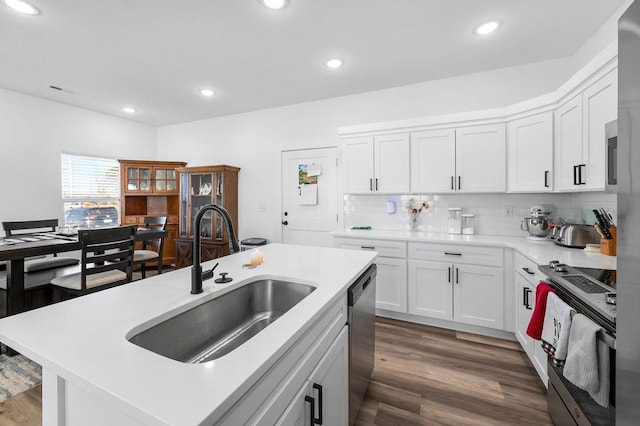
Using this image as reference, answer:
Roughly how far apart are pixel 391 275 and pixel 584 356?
1971 millimetres

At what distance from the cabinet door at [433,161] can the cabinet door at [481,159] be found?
7 cm

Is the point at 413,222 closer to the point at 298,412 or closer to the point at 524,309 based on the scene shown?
the point at 524,309

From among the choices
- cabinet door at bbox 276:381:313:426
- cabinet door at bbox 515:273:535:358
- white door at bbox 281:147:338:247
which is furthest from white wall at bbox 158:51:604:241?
cabinet door at bbox 276:381:313:426

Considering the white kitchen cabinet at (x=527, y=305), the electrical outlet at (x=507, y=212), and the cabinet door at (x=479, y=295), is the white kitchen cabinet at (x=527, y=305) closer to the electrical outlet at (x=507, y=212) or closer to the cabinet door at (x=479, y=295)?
the cabinet door at (x=479, y=295)

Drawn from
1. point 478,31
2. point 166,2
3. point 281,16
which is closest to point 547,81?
point 478,31

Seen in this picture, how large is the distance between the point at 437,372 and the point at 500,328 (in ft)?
3.01

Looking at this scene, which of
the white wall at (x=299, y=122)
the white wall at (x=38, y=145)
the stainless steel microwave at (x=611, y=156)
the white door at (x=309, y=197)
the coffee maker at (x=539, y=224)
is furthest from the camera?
the white door at (x=309, y=197)

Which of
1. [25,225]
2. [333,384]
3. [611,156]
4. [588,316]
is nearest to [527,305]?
[588,316]

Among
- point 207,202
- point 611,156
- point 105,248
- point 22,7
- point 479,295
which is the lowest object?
point 479,295

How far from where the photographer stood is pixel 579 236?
2.29 meters

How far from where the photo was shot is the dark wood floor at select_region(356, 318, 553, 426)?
174 cm

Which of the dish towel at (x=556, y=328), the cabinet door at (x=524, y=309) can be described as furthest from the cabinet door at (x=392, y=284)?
the dish towel at (x=556, y=328)

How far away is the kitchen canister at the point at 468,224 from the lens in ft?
10.4

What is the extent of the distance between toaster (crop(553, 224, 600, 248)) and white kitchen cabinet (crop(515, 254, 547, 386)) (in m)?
0.40
